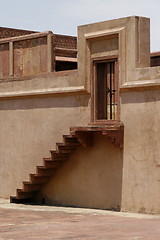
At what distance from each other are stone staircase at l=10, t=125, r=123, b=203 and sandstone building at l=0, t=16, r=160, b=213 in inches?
1.2

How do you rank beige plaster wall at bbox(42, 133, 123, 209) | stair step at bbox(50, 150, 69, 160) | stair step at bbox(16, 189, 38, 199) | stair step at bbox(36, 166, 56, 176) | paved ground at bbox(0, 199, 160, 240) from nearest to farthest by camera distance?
1. paved ground at bbox(0, 199, 160, 240)
2. beige plaster wall at bbox(42, 133, 123, 209)
3. stair step at bbox(50, 150, 69, 160)
4. stair step at bbox(36, 166, 56, 176)
5. stair step at bbox(16, 189, 38, 199)

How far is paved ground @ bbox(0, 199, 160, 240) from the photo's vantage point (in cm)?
1211

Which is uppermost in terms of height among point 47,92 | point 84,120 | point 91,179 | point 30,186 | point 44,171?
point 47,92

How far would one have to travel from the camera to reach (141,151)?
16.8m

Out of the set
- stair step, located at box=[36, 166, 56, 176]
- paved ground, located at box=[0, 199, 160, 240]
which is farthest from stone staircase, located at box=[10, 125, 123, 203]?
paved ground, located at box=[0, 199, 160, 240]

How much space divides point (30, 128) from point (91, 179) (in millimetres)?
3127

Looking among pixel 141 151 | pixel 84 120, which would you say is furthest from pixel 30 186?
pixel 141 151

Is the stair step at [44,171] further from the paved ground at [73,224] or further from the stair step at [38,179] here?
the paved ground at [73,224]

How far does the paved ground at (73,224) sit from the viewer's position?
12.1 m

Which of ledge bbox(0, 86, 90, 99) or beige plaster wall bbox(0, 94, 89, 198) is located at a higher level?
ledge bbox(0, 86, 90, 99)

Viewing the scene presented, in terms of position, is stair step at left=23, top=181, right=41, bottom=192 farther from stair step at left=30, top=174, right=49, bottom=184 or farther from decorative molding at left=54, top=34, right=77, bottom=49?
decorative molding at left=54, top=34, right=77, bottom=49

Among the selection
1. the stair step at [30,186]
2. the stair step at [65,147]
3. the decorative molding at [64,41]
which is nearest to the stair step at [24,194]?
the stair step at [30,186]

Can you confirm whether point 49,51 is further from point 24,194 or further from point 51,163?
point 24,194

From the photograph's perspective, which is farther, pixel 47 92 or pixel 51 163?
pixel 47 92
